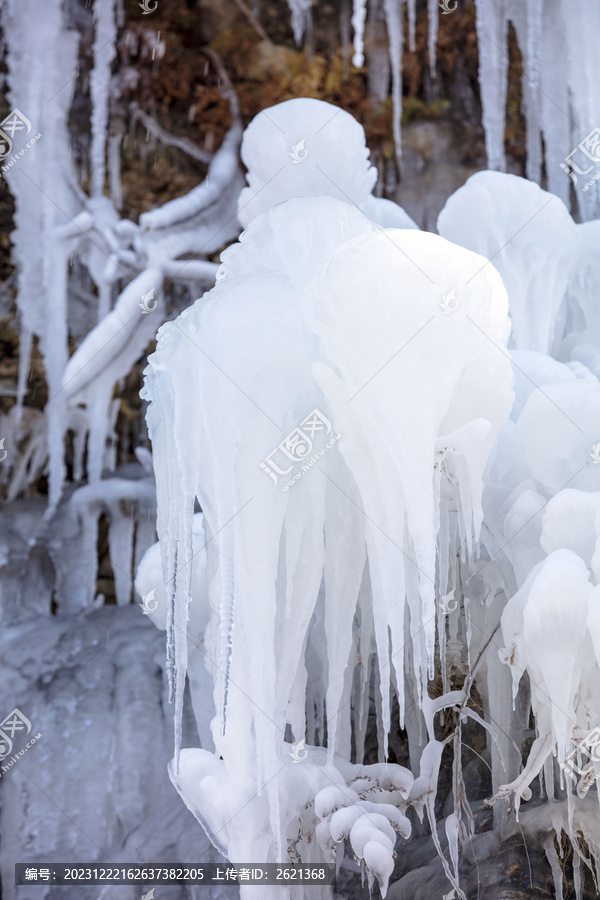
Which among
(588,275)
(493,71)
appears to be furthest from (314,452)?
(493,71)

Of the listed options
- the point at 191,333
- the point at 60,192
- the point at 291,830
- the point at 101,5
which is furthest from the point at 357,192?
the point at 101,5

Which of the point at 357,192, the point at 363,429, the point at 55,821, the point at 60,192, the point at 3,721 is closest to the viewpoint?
the point at 363,429

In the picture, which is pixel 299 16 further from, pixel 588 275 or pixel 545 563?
pixel 545 563

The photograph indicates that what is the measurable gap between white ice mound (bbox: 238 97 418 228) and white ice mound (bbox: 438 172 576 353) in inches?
16.0

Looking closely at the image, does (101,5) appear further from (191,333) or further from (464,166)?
(191,333)

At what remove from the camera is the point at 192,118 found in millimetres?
5070

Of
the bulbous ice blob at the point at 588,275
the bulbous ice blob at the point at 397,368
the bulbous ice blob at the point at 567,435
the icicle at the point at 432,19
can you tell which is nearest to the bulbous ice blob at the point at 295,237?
the bulbous ice blob at the point at 397,368

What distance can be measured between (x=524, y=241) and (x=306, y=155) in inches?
32.1

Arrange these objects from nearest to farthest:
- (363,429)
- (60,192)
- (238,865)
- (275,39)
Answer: (363,429) → (238,865) → (60,192) → (275,39)

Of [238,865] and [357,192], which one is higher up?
[357,192]

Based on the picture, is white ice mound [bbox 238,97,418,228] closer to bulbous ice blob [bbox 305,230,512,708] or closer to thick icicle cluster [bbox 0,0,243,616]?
bulbous ice blob [bbox 305,230,512,708]

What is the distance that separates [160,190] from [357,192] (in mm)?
2671

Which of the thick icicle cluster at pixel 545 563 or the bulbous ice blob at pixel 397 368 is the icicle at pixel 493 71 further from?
the bulbous ice blob at pixel 397 368

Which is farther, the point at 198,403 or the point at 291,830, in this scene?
the point at 291,830
